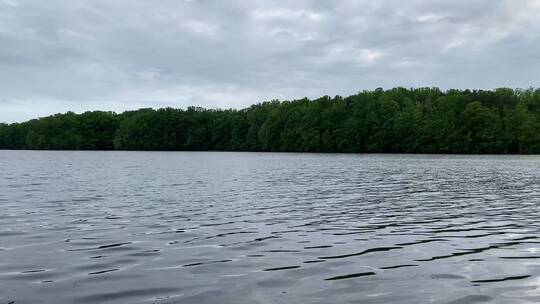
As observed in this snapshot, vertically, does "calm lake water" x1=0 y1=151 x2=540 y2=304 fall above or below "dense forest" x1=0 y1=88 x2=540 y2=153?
Answer: below

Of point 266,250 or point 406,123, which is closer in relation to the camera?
point 266,250

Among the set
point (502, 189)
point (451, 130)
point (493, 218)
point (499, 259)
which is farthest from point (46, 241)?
point (451, 130)

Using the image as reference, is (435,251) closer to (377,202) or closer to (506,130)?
(377,202)

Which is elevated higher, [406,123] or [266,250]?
[406,123]

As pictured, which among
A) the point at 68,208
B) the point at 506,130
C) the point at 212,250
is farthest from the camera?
the point at 506,130

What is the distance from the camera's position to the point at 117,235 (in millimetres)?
16906

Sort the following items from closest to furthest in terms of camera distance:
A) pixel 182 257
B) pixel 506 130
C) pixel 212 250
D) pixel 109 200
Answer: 1. pixel 182 257
2. pixel 212 250
3. pixel 109 200
4. pixel 506 130

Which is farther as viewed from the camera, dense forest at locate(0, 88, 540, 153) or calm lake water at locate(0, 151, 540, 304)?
dense forest at locate(0, 88, 540, 153)

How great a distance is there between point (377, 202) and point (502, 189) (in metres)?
12.8

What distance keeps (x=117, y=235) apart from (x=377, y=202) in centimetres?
1475

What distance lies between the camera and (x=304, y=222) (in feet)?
65.9

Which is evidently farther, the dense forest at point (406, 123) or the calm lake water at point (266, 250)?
the dense forest at point (406, 123)

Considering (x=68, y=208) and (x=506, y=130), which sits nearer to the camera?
(x=68, y=208)

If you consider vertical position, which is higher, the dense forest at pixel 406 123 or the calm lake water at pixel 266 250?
the dense forest at pixel 406 123
